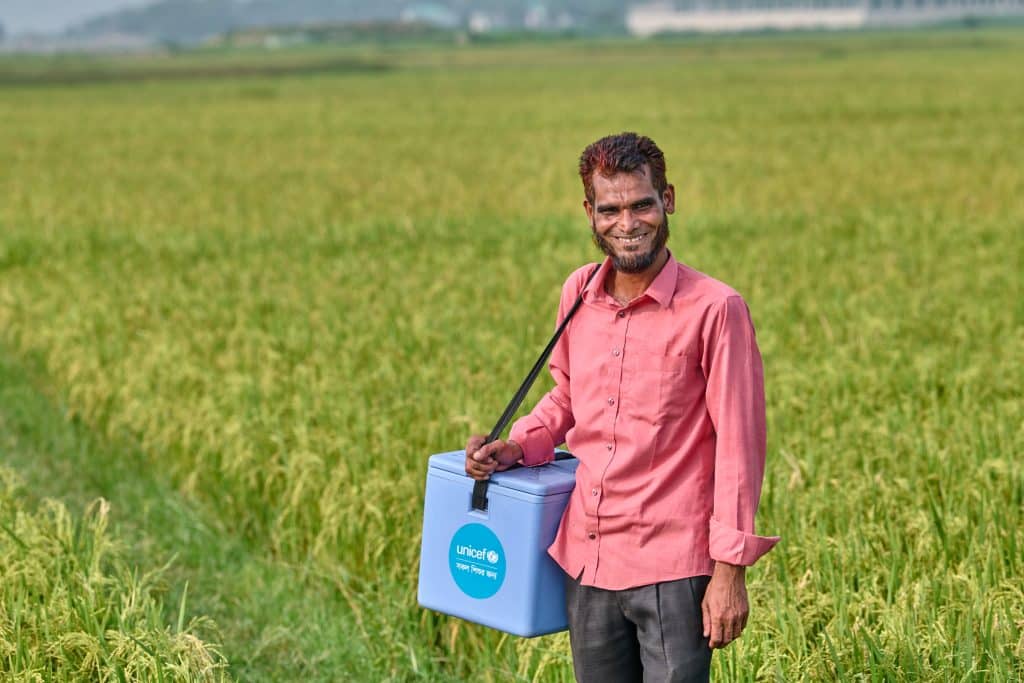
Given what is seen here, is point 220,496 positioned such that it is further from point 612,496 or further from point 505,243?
point 505,243

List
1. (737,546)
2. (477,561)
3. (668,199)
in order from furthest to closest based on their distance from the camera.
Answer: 1. (477,561)
2. (668,199)
3. (737,546)

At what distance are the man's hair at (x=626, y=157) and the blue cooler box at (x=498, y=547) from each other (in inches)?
27.6

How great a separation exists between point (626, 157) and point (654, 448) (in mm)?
612

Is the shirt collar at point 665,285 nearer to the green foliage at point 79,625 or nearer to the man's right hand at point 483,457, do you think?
the man's right hand at point 483,457

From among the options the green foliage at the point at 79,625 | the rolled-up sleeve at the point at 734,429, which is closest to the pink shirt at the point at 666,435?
the rolled-up sleeve at the point at 734,429

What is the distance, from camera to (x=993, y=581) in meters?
4.60

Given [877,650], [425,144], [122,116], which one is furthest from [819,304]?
[122,116]

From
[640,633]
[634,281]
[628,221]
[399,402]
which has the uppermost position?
[628,221]

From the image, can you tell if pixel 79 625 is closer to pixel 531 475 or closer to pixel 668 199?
pixel 531 475

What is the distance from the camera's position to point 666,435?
9.69 ft

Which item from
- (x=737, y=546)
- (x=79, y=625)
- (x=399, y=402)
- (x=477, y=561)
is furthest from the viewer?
(x=399, y=402)

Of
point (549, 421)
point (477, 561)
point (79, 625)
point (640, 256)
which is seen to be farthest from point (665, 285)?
point (79, 625)

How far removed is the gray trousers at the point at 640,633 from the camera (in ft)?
9.61

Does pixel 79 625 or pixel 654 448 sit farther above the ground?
pixel 654 448
